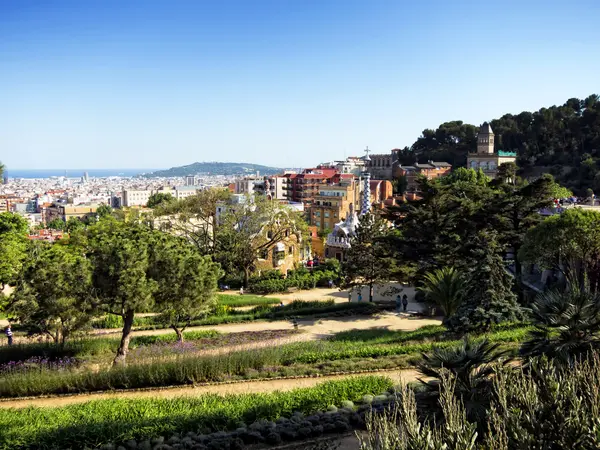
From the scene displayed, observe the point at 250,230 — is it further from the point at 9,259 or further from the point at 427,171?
the point at 427,171

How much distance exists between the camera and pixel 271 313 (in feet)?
79.5

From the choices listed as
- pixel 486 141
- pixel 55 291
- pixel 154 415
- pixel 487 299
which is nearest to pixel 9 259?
pixel 55 291

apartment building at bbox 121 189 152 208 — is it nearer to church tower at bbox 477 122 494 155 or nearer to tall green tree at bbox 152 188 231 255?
church tower at bbox 477 122 494 155

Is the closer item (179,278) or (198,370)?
(198,370)

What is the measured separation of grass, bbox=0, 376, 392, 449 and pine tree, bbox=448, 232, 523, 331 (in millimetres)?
6326

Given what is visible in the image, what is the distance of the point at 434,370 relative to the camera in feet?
30.4

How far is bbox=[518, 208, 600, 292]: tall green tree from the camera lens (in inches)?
781

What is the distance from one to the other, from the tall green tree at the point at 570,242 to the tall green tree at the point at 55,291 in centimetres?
1676

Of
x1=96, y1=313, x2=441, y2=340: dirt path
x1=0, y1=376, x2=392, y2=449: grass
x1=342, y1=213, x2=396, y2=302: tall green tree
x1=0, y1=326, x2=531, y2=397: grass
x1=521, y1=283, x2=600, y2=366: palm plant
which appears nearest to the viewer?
x1=0, y1=376, x2=392, y2=449: grass

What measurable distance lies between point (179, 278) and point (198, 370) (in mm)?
3845

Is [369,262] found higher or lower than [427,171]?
lower

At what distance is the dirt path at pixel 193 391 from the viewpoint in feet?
41.5

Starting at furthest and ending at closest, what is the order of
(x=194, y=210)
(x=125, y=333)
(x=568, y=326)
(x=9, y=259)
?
(x=194, y=210)
(x=9, y=259)
(x=125, y=333)
(x=568, y=326)

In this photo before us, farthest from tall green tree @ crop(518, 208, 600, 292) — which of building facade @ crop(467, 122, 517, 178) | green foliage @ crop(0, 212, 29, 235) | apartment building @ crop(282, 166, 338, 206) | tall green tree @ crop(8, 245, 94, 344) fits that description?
apartment building @ crop(282, 166, 338, 206)
